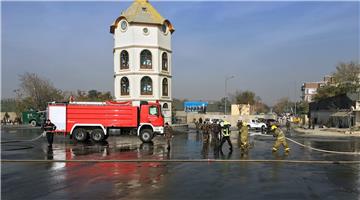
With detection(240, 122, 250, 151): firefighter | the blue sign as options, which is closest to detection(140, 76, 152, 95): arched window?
detection(240, 122, 250, 151): firefighter

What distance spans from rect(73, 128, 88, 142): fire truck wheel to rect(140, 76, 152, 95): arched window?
2192 cm

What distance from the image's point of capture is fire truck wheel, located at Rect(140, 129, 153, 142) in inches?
1177

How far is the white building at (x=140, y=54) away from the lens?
50406 mm

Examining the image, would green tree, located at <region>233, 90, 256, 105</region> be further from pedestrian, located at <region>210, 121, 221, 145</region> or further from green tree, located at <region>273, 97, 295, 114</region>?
pedestrian, located at <region>210, 121, 221, 145</region>

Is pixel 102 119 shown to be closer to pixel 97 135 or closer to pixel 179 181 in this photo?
pixel 97 135

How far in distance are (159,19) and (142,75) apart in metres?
7.09

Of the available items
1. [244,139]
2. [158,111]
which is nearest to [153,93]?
[158,111]

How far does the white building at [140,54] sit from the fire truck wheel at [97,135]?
20108 mm

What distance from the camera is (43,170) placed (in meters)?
15.3

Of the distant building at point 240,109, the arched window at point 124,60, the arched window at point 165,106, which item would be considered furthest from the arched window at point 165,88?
the distant building at point 240,109

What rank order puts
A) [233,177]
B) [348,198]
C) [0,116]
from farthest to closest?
1. [0,116]
2. [233,177]
3. [348,198]

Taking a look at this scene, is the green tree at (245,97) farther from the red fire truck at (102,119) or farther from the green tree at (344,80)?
the red fire truck at (102,119)

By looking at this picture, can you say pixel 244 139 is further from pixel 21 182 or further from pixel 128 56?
pixel 128 56

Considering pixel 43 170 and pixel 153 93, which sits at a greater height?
pixel 153 93
